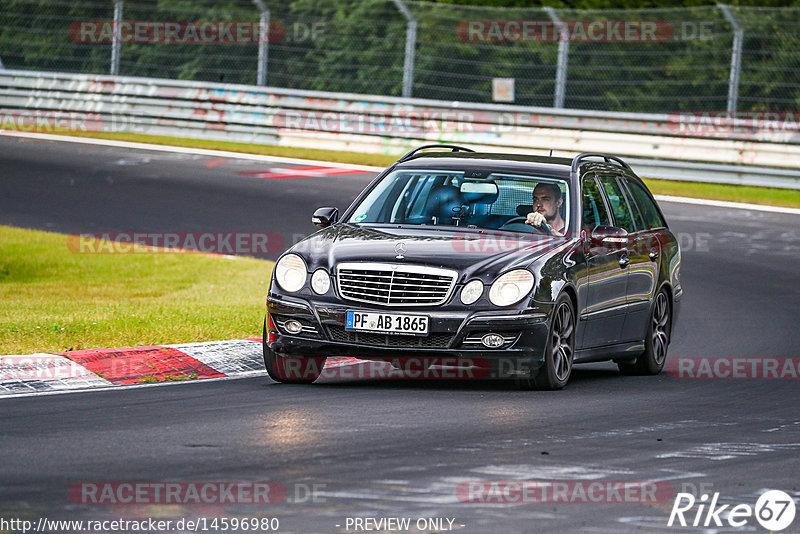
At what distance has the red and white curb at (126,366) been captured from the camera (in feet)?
32.3

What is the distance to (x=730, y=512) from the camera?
6.42m

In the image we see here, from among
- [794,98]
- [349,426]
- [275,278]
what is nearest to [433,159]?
[275,278]

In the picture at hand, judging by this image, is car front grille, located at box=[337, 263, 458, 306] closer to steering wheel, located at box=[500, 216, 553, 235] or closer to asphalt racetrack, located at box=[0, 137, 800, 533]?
asphalt racetrack, located at box=[0, 137, 800, 533]

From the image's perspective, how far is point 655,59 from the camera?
2519 centimetres

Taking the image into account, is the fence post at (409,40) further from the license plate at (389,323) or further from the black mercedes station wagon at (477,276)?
the license plate at (389,323)

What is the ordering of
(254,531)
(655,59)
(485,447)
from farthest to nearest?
(655,59), (485,447), (254,531)

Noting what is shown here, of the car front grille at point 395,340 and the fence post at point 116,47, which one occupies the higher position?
the fence post at point 116,47

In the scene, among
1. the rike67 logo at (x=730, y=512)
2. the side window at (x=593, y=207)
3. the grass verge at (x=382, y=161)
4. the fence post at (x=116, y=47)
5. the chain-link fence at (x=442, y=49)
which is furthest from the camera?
the fence post at (x=116, y=47)

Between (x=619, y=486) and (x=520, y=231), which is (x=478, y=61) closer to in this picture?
(x=520, y=231)

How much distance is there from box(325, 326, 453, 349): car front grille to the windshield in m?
1.28

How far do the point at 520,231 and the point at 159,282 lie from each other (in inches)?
278

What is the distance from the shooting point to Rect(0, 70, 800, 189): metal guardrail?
2408 cm

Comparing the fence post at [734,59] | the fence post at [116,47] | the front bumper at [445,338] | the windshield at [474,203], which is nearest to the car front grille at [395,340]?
the front bumper at [445,338]

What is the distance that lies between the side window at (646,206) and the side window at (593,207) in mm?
871
